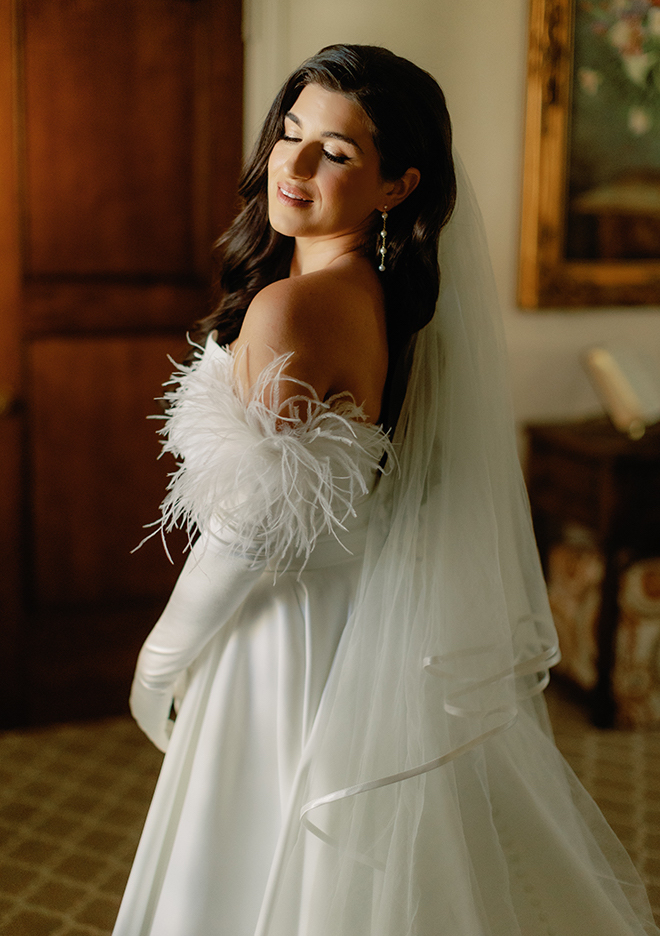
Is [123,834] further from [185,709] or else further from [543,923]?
[543,923]

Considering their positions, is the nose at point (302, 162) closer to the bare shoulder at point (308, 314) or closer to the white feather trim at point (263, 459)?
the bare shoulder at point (308, 314)

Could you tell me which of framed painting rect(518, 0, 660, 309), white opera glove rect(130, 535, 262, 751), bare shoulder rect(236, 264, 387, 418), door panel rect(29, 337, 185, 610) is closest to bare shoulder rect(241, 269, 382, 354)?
bare shoulder rect(236, 264, 387, 418)

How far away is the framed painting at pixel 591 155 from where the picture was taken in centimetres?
285

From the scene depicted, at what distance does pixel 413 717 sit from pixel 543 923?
0.44m

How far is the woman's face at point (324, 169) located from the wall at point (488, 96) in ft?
4.50

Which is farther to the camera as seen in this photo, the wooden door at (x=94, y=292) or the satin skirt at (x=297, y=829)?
the wooden door at (x=94, y=292)

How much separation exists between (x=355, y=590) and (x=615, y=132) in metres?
A: 2.17

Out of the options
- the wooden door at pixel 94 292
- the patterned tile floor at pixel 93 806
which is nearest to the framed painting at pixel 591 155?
the wooden door at pixel 94 292

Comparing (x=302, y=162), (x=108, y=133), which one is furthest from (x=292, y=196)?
(x=108, y=133)

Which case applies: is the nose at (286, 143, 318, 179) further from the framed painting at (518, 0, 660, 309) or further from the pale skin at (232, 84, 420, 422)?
the framed painting at (518, 0, 660, 309)

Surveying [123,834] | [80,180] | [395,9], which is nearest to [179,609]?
[123,834]

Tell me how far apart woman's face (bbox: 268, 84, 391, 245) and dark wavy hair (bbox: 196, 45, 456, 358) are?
0.02m

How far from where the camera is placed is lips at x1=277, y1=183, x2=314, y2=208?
1305 mm

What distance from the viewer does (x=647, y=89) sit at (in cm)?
295
